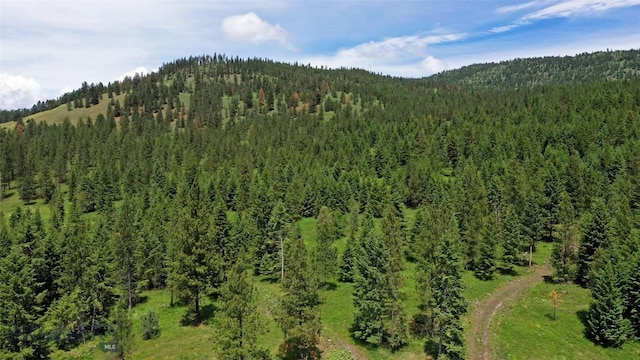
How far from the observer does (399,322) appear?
44469mm

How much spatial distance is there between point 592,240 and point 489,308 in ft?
68.0

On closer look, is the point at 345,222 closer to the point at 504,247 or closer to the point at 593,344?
the point at 504,247

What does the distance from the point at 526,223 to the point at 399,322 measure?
141 feet

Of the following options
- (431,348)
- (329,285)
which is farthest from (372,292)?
(329,285)

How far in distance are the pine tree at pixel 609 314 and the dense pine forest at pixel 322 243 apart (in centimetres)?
21

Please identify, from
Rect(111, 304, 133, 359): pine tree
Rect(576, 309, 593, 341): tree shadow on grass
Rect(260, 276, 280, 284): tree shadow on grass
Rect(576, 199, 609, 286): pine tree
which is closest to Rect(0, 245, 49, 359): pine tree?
Rect(111, 304, 133, 359): pine tree

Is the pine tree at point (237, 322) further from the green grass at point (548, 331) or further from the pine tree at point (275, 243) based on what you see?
the pine tree at point (275, 243)

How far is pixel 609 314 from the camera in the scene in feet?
148

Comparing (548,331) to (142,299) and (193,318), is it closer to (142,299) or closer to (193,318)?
(193,318)

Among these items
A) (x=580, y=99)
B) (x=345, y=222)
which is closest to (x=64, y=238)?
(x=345, y=222)

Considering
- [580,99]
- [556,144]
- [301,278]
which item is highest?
[580,99]

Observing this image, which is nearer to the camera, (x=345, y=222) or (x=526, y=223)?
(x=526, y=223)

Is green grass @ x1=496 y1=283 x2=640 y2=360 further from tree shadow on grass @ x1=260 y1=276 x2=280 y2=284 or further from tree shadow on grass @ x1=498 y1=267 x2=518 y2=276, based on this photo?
tree shadow on grass @ x1=260 y1=276 x2=280 y2=284

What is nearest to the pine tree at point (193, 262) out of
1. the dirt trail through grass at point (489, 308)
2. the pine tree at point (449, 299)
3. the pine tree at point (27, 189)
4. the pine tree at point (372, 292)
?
the pine tree at point (372, 292)
